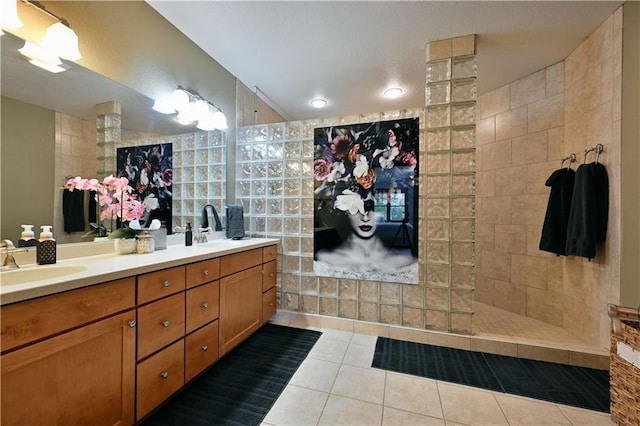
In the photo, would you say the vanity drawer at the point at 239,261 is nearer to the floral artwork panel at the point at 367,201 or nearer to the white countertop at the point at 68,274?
the white countertop at the point at 68,274

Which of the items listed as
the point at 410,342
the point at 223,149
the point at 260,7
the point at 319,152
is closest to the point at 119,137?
the point at 223,149

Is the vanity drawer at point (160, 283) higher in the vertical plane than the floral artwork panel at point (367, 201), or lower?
lower

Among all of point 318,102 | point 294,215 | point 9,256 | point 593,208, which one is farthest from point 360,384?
point 318,102

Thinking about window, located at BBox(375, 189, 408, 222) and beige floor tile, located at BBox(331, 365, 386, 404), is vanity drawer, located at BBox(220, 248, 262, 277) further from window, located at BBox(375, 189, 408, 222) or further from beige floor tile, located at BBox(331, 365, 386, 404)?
window, located at BBox(375, 189, 408, 222)

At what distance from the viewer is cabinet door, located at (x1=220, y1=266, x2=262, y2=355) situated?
67.3 inches

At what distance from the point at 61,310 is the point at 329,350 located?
5.45ft

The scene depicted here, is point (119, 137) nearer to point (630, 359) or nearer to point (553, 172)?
point (630, 359)

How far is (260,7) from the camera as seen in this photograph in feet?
5.69

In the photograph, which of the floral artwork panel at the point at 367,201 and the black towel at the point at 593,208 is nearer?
the black towel at the point at 593,208

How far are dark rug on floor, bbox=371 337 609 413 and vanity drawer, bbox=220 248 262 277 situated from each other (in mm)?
1217

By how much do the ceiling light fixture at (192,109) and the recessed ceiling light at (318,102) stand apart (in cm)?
122

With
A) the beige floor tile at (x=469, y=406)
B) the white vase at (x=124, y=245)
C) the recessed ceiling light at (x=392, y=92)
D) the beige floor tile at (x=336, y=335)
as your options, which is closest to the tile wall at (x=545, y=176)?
the recessed ceiling light at (x=392, y=92)

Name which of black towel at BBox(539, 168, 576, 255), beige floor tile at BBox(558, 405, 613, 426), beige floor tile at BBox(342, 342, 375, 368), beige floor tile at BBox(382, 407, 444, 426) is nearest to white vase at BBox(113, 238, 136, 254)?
beige floor tile at BBox(342, 342, 375, 368)

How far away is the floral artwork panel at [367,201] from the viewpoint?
6.95 ft
